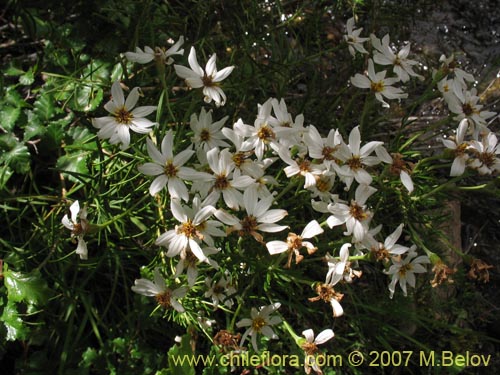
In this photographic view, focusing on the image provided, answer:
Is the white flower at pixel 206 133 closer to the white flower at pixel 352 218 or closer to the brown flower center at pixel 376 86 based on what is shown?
the white flower at pixel 352 218

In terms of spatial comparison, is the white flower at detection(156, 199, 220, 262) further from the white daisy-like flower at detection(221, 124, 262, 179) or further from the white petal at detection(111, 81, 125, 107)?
the white petal at detection(111, 81, 125, 107)

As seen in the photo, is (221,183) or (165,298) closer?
(221,183)

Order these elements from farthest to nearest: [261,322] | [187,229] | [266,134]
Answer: [261,322] < [266,134] < [187,229]

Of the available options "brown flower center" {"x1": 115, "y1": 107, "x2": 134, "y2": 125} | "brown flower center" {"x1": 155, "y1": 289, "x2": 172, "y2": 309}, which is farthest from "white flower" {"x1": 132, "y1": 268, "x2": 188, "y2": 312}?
"brown flower center" {"x1": 115, "y1": 107, "x2": 134, "y2": 125}

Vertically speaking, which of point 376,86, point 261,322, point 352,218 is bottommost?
point 261,322

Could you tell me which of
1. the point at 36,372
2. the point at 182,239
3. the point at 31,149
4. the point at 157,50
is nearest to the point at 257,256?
the point at 182,239

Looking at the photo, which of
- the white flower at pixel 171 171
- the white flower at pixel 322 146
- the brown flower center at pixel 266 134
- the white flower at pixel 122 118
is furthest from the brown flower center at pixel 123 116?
the white flower at pixel 322 146

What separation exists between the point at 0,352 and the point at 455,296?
178cm

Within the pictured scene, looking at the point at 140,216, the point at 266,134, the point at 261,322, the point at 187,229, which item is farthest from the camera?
the point at 140,216

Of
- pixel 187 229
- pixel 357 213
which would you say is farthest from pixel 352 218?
pixel 187 229

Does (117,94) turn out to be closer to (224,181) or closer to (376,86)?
(224,181)

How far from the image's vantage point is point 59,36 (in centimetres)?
183

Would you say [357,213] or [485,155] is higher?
[485,155]

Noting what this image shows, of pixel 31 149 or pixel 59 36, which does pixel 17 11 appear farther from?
pixel 31 149
